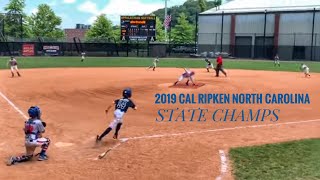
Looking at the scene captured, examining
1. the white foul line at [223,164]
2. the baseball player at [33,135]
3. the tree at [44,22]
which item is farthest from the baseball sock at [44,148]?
the tree at [44,22]

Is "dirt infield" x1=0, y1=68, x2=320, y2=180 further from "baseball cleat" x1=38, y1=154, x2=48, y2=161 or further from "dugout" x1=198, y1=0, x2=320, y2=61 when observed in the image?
"dugout" x1=198, y1=0, x2=320, y2=61

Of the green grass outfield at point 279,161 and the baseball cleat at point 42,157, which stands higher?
the green grass outfield at point 279,161

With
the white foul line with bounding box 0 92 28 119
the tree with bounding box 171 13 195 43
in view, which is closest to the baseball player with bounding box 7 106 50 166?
the white foul line with bounding box 0 92 28 119

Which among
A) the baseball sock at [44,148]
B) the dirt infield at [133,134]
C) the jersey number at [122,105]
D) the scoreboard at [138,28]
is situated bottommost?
the dirt infield at [133,134]

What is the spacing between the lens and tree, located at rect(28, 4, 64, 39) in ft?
265

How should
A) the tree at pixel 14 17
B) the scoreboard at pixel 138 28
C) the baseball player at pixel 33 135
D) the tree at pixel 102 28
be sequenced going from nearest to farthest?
the baseball player at pixel 33 135, the scoreboard at pixel 138 28, the tree at pixel 14 17, the tree at pixel 102 28

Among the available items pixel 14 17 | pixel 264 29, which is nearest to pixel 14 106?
pixel 264 29

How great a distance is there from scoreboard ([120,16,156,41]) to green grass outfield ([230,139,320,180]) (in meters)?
47.3

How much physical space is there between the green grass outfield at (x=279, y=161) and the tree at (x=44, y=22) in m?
74.6

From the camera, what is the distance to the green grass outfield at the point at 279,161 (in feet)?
27.4

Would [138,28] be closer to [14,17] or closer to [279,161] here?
[14,17]

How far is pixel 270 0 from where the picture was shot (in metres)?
72.1

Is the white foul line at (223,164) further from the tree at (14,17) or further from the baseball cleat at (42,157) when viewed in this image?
the tree at (14,17)

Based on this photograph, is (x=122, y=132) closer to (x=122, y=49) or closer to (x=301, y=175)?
(x=301, y=175)
